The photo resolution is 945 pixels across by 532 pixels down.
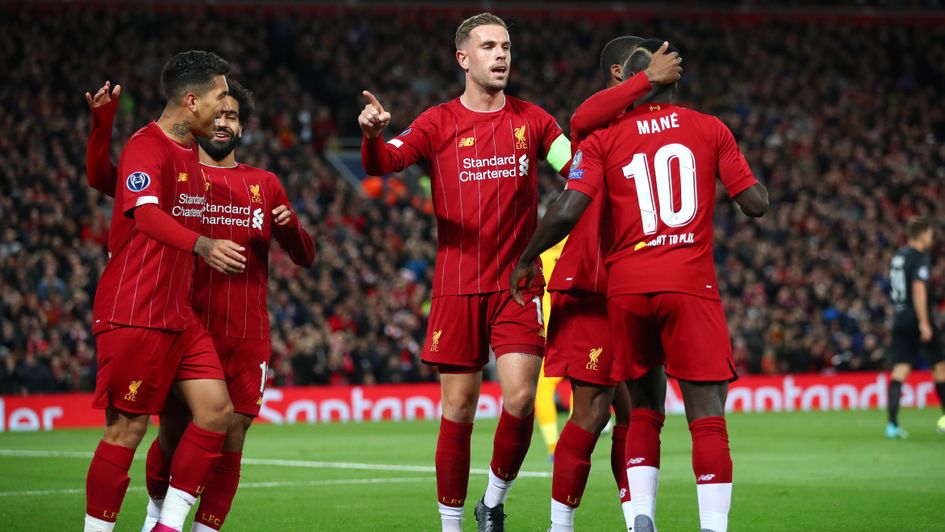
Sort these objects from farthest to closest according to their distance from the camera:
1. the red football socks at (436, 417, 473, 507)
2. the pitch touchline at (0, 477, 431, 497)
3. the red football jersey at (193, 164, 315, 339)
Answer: the pitch touchline at (0, 477, 431, 497), the red football jersey at (193, 164, 315, 339), the red football socks at (436, 417, 473, 507)

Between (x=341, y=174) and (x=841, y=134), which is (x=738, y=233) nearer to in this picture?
(x=841, y=134)

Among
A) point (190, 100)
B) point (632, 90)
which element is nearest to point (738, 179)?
point (632, 90)

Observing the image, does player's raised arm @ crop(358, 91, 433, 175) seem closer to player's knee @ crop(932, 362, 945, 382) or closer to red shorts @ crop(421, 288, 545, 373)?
red shorts @ crop(421, 288, 545, 373)

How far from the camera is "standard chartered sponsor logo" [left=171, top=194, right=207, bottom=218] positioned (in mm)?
6566

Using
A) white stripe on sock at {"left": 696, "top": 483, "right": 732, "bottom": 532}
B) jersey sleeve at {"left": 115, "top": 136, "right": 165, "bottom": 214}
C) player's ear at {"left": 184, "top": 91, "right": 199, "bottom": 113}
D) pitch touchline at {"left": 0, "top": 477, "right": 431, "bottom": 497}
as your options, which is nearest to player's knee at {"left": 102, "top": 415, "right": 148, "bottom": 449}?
jersey sleeve at {"left": 115, "top": 136, "right": 165, "bottom": 214}

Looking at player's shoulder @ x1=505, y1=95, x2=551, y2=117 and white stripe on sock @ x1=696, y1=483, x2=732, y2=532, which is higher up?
player's shoulder @ x1=505, y1=95, x2=551, y2=117

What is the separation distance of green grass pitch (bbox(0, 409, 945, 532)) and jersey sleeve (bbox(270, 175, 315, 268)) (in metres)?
1.95

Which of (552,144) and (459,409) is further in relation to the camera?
(552,144)

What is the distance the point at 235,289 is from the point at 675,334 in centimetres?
258

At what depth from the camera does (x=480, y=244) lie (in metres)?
7.12

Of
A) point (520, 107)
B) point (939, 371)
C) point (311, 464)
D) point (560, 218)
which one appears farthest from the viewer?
point (939, 371)

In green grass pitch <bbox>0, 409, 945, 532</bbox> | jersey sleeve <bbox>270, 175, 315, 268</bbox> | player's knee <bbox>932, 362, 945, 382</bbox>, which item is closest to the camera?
jersey sleeve <bbox>270, 175, 315, 268</bbox>

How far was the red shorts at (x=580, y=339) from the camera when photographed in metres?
6.82

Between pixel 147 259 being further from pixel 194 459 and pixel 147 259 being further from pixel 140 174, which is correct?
pixel 194 459
